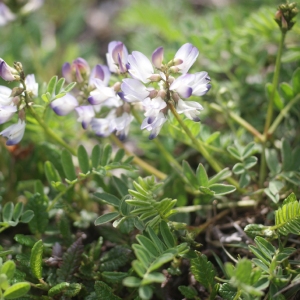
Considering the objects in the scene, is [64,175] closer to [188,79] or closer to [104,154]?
[104,154]

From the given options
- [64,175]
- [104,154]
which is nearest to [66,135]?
[64,175]

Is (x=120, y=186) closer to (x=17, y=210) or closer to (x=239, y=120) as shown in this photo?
(x=17, y=210)

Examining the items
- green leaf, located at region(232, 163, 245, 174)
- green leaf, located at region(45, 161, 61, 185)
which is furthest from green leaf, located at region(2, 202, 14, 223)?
green leaf, located at region(232, 163, 245, 174)

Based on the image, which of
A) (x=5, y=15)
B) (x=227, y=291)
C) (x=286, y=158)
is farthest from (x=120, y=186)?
(x=5, y=15)

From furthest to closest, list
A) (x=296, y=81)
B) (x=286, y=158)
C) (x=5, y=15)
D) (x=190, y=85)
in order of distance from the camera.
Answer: (x=5, y=15), (x=296, y=81), (x=286, y=158), (x=190, y=85)

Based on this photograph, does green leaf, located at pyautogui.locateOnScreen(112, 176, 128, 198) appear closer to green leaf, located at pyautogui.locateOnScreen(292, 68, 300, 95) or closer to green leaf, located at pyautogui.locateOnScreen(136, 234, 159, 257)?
green leaf, located at pyautogui.locateOnScreen(136, 234, 159, 257)
